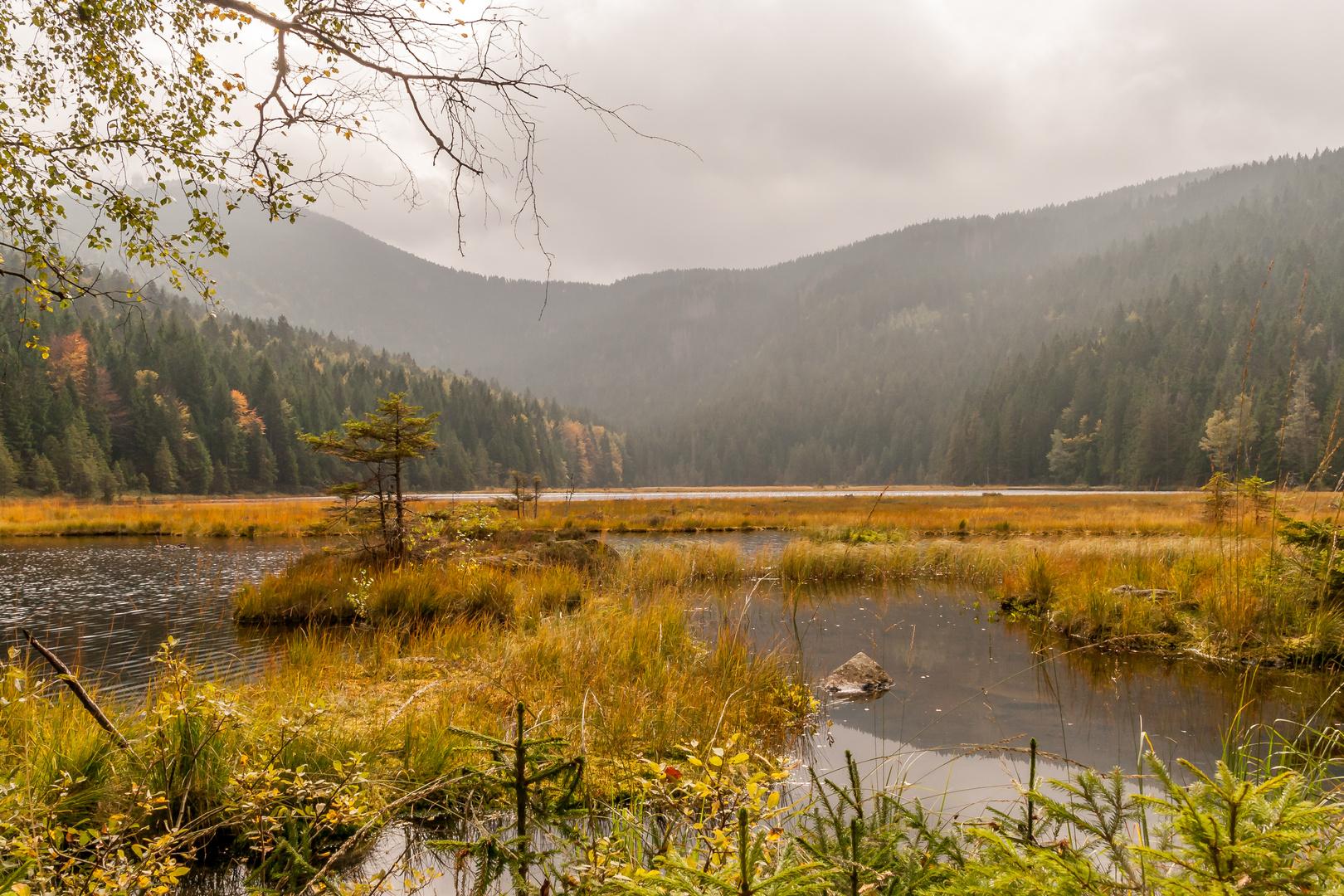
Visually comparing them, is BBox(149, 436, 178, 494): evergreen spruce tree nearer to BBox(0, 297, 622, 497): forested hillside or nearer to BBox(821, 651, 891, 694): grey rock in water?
BBox(0, 297, 622, 497): forested hillside

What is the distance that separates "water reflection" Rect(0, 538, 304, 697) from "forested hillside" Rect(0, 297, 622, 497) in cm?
2199

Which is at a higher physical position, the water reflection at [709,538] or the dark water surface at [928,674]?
the dark water surface at [928,674]

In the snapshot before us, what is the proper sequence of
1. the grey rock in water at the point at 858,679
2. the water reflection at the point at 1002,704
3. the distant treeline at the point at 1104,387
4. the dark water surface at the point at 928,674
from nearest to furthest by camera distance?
the water reflection at the point at 1002,704 → the dark water surface at the point at 928,674 → the grey rock in water at the point at 858,679 → the distant treeline at the point at 1104,387

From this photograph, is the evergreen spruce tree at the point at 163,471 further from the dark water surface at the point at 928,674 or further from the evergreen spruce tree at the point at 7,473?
the dark water surface at the point at 928,674

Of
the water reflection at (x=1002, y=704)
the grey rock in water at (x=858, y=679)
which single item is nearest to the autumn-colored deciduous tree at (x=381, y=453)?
the water reflection at (x=1002, y=704)

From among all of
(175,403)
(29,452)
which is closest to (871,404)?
(175,403)

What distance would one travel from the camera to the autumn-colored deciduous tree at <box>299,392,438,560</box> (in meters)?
10.4

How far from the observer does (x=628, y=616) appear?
8328 millimetres

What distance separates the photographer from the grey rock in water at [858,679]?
712 cm

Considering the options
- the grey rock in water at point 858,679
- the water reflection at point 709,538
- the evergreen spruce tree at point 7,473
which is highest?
the evergreen spruce tree at point 7,473

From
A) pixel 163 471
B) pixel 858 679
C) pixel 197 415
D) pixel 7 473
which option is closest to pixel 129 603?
pixel 858 679

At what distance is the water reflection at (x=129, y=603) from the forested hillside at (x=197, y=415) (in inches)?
866

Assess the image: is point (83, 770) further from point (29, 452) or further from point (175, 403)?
point (175, 403)

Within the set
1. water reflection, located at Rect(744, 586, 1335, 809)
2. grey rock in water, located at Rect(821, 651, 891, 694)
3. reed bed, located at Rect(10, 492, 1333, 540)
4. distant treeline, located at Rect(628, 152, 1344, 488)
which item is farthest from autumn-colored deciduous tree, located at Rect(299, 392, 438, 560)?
distant treeline, located at Rect(628, 152, 1344, 488)
